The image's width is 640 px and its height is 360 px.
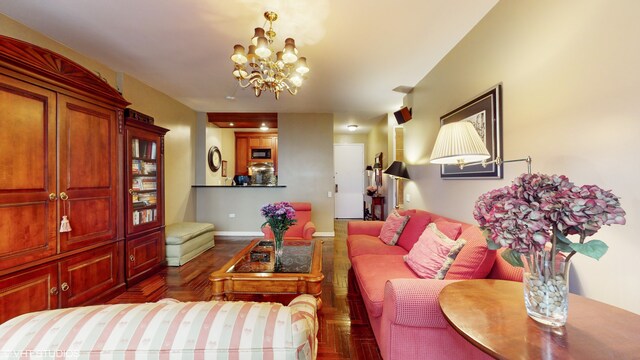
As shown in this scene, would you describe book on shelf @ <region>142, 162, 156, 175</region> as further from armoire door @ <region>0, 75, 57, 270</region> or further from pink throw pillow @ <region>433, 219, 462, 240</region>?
pink throw pillow @ <region>433, 219, 462, 240</region>

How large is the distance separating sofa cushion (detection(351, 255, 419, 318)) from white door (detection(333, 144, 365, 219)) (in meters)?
5.01

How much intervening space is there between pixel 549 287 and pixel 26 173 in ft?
10.4

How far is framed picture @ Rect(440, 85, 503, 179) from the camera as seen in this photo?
195 cm

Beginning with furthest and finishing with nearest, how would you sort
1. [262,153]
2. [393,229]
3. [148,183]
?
[262,153] → [148,183] → [393,229]

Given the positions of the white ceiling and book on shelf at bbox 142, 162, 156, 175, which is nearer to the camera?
the white ceiling

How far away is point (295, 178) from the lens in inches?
206

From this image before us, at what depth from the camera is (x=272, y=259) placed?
7.77ft

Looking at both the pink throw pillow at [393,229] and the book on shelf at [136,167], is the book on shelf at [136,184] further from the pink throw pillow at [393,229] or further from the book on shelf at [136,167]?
the pink throw pillow at [393,229]

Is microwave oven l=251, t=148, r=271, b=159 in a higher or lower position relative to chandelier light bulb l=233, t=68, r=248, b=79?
lower

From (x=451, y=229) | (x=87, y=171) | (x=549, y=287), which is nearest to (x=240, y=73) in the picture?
(x=87, y=171)

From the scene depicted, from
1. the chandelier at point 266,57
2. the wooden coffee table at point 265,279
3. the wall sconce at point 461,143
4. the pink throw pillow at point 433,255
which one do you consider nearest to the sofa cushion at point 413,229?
the pink throw pillow at point 433,255

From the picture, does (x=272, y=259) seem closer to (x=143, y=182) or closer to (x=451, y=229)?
(x=451, y=229)

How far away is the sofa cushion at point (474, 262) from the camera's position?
4.98 ft

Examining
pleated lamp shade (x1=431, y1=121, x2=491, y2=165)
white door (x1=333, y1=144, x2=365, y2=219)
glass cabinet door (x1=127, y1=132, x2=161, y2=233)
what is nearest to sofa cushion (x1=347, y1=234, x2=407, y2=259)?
pleated lamp shade (x1=431, y1=121, x2=491, y2=165)
